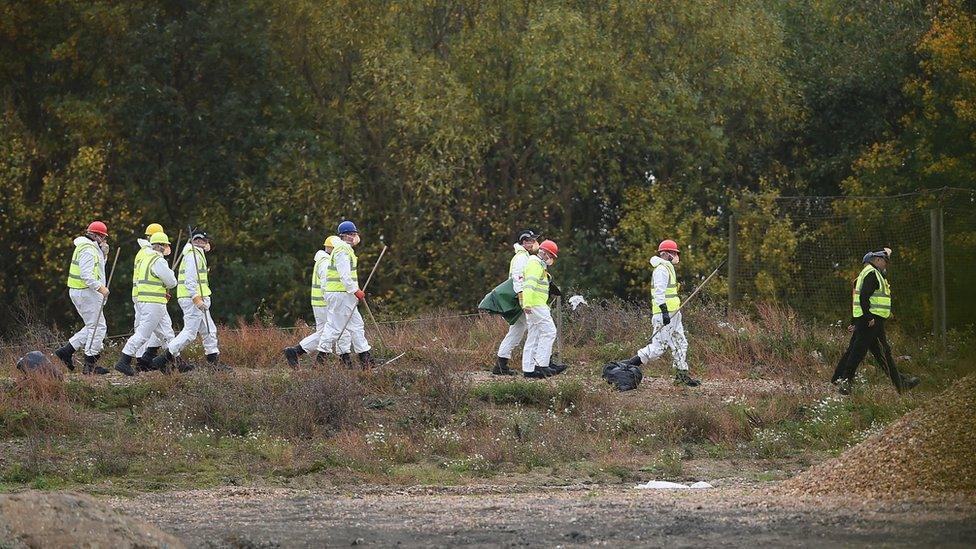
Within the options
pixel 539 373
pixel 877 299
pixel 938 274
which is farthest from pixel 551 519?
pixel 938 274

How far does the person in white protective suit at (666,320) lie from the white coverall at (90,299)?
22.8 ft

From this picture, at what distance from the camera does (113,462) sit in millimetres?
14789

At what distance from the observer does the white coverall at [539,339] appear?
20219mm

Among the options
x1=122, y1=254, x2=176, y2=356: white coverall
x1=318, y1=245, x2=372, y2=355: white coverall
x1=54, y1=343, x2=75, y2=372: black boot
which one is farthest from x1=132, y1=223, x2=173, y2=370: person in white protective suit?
x1=318, y1=245, x2=372, y2=355: white coverall

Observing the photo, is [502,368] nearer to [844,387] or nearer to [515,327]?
[515,327]

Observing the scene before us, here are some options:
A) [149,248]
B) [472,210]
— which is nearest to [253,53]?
[472,210]

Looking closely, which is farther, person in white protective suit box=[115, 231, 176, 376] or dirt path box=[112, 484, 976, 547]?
person in white protective suit box=[115, 231, 176, 376]

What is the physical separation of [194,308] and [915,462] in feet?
34.5

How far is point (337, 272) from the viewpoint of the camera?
66.2 feet

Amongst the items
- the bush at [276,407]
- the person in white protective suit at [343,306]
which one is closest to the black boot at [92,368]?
the person in white protective suit at [343,306]

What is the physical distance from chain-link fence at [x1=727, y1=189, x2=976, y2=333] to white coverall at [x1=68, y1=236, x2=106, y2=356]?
9.71 metres

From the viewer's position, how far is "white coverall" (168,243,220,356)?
20078 mm

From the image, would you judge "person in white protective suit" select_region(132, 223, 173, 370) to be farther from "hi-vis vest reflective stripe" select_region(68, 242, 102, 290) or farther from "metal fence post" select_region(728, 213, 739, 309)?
"metal fence post" select_region(728, 213, 739, 309)

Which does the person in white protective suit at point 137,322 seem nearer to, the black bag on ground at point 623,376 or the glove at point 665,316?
the black bag on ground at point 623,376
